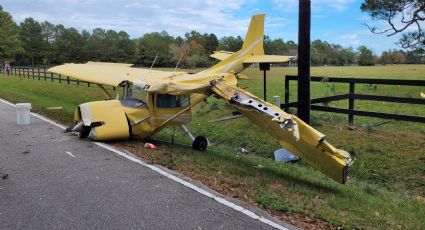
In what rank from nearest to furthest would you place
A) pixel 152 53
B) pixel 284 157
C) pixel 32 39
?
pixel 284 157, pixel 152 53, pixel 32 39

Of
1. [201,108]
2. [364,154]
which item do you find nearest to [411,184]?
[364,154]

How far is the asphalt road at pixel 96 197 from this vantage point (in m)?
5.55

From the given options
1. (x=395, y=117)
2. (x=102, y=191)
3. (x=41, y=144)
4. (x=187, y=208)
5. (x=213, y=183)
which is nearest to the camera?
(x=187, y=208)

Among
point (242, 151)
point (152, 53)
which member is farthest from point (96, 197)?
point (152, 53)

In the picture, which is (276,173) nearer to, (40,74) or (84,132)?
(84,132)

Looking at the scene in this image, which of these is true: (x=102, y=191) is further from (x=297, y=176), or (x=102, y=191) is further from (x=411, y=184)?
(x=411, y=184)

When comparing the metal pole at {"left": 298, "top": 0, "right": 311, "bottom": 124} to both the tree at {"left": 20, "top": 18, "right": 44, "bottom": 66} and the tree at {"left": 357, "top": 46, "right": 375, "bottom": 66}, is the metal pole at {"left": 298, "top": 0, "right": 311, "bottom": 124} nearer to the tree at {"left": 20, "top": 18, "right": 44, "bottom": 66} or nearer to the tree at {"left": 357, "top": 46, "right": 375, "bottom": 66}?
the tree at {"left": 357, "top": 46, "right": 375, "bottom": 66}

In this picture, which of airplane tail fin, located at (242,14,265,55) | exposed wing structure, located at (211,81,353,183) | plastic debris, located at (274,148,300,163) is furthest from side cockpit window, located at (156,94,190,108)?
airplane tail fin, located at (242,14,265,55)

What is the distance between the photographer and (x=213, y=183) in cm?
735

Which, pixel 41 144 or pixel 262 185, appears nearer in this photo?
pixel 262 185

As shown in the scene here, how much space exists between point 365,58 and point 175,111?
83.9 meters

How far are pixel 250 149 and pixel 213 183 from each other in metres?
5.28

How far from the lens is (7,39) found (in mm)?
69312

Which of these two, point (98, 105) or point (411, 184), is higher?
point (98, 105)
